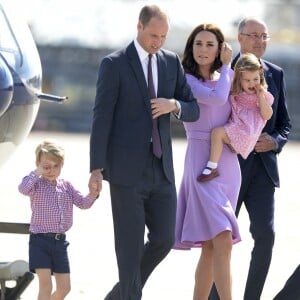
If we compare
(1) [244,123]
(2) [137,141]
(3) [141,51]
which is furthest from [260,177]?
(3) [141,51]

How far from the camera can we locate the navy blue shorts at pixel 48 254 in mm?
7250

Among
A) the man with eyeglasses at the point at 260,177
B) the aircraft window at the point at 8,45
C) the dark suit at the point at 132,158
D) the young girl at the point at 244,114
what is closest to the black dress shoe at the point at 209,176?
the young girl at the point at 244,114

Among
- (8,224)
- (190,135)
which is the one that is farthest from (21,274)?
(190,135)

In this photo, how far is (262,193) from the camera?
8.00 meters

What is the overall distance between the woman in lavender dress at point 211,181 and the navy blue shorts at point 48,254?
0.74 meters

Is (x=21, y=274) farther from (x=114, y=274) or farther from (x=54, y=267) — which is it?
(x=114, y=274)

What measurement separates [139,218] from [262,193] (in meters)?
1.17

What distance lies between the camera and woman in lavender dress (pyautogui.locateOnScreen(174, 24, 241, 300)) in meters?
7.54

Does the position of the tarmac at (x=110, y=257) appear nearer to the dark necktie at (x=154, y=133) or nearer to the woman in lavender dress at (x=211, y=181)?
the woman in lavender dress at (x=211, y=181)

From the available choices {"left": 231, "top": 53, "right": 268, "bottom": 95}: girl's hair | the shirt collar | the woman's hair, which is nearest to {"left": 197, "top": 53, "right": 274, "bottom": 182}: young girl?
{"left": 231, "top": 53, "right": 268, "bottom": 95}: girl's hair

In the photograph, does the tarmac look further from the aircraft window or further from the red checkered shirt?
the red checkered shirt

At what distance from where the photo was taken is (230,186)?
25.1ft

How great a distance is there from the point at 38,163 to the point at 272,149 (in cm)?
152

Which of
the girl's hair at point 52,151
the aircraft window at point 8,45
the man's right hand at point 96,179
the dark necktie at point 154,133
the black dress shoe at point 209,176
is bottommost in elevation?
the black dress shoe at point 209,176
